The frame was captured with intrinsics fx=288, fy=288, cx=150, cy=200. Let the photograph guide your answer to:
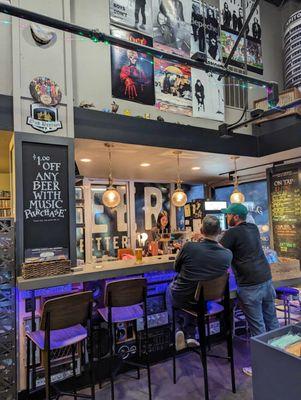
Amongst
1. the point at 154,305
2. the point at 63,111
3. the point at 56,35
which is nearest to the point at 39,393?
the point at 154,305

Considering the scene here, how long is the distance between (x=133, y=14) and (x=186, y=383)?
5144 mm

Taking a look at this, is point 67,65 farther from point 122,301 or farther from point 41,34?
point 122,301

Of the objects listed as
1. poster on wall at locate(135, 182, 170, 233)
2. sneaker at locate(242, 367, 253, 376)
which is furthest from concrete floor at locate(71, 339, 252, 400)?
poster on wall at locate(135, 182, 170, 233)

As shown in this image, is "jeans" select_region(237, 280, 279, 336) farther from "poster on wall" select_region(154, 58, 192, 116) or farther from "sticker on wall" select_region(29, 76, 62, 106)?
"poster on wall" select_region(154, 58, 192, 116)

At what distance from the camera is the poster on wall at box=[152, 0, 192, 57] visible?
16.0 ft

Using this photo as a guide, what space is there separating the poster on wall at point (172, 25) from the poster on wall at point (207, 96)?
1.61 ft

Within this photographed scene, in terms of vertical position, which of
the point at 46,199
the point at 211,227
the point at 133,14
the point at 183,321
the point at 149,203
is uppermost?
the point at 133,14

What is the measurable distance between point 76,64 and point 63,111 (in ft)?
3.45

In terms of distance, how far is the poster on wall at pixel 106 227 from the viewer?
22.9 ft

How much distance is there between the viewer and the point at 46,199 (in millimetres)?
3332

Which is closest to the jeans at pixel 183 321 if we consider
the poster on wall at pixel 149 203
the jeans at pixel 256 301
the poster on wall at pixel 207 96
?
the jeans at pixel 256 301

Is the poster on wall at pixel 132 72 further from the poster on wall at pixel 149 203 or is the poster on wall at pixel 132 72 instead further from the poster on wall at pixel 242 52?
the poster on wall at pixel 149 203

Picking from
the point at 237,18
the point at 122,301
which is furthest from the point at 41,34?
the point at 237,18

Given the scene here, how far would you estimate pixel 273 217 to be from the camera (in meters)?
6.21
